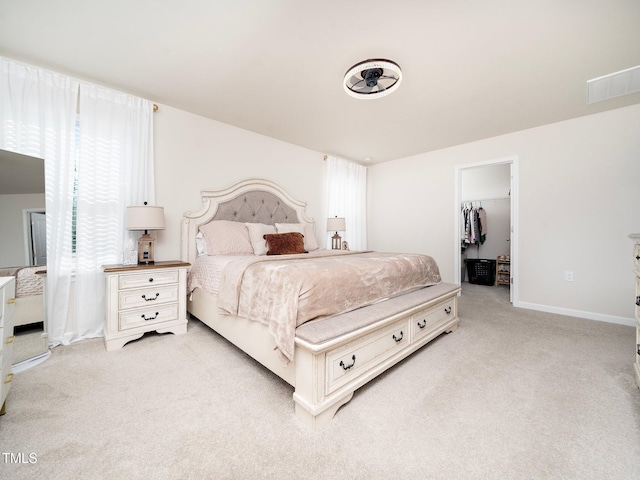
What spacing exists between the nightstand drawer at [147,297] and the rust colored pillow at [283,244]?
99 cm

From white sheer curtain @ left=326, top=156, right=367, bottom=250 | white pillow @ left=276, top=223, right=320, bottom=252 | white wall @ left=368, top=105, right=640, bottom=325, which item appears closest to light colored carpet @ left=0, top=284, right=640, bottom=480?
white wall @ left=368, top=105, right=640, bottom=325

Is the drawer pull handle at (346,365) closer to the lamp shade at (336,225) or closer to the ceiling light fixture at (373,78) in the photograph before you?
the ceiling light fixture at (373,78)

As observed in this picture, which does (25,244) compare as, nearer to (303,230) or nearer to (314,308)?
(314,308)

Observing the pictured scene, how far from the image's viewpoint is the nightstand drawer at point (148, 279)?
220 cm

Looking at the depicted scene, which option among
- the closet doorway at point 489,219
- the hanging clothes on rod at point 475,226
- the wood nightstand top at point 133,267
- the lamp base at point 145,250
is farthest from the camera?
the hanging clothes on rod at point 475,226

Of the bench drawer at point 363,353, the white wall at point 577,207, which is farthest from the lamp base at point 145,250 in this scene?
the white wall at point 577,207

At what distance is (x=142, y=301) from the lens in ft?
7.50

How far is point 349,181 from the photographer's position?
4.92 metres

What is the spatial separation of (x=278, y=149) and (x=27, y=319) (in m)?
3.12

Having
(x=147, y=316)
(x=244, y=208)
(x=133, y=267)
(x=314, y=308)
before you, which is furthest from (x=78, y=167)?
(x=314, y=308)

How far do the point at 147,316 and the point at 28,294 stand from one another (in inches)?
31.4

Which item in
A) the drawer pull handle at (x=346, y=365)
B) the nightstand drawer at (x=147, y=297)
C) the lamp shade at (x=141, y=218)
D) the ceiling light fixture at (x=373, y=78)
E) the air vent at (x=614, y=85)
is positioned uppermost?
the air vent at (x=614, y=85)

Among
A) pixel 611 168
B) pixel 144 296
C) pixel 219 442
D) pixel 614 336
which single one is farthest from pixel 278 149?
pixel 614 336

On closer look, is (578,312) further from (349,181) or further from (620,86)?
(349,181)
